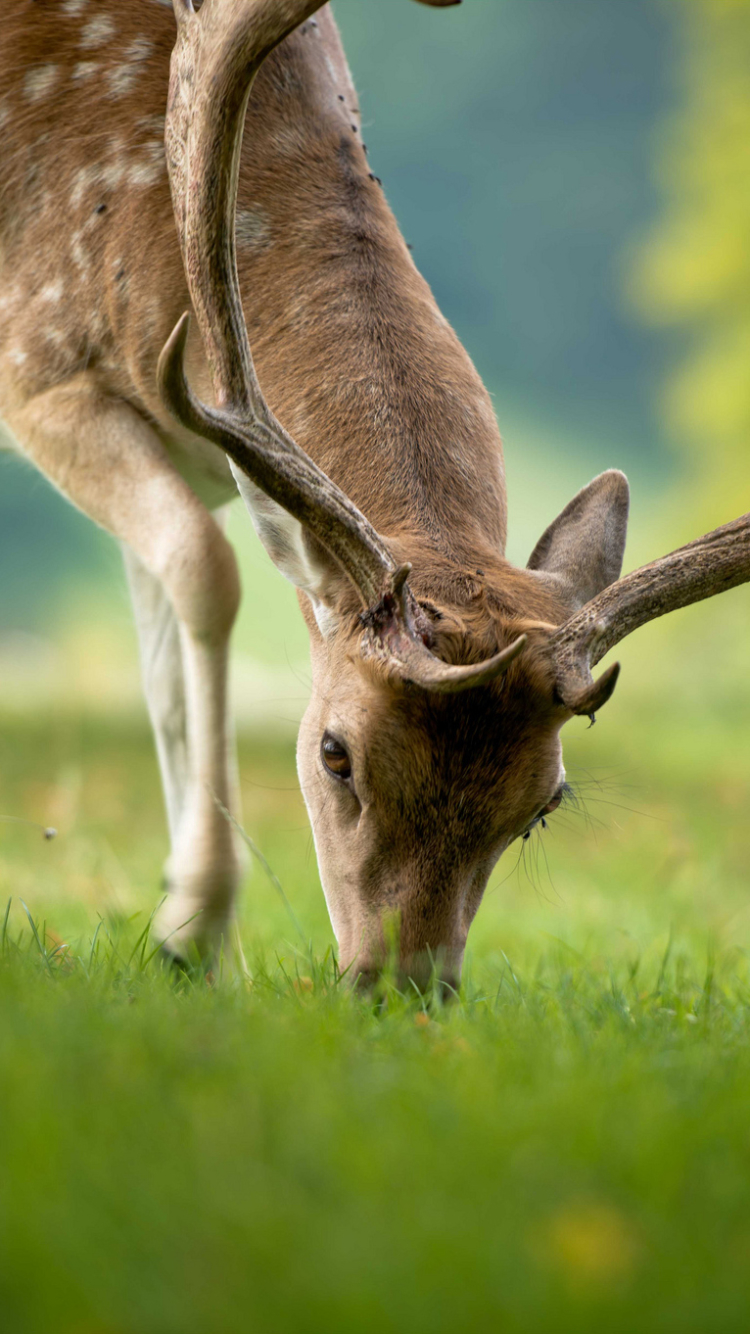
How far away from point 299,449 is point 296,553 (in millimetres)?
320

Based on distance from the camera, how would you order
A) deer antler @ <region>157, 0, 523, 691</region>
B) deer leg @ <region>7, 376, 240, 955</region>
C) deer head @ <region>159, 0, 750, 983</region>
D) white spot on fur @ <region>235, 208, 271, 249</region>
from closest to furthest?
1. deer head @ <region>159, 0, 750, 983</region>
2. deer antler @ <region>157, 0, 523, 691</region>
3. deer leg @ <region>7, 376, 240, 955</region>
4. white spot on fur @ <region>235, 208, 271, 249</region>

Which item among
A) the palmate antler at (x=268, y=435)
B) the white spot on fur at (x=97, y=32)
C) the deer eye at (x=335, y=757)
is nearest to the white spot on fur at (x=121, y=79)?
the white spot on fur at (x=97, y=32)

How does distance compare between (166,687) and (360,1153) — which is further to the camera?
(166,687)

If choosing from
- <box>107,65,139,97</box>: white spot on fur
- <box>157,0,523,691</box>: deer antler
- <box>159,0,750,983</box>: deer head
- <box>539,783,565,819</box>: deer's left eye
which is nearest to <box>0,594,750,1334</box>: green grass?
<box>159,0,750,983</box>: deer head

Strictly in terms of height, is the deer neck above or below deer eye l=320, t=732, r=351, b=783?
above

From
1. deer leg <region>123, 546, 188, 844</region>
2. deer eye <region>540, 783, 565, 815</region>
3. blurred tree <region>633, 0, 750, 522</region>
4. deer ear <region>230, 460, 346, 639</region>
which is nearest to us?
deer eye <region>540, 783, 565, 815</region>

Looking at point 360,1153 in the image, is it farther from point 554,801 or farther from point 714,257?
point 714,257

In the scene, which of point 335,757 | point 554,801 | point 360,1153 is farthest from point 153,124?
point 360,1153

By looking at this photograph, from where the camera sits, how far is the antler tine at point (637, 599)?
3051 millimetres

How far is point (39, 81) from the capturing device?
4.29 metres

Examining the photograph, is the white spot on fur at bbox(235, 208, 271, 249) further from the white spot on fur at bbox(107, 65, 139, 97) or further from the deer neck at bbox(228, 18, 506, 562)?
the white spot on fur at bbox(107, 65, 139, 97)

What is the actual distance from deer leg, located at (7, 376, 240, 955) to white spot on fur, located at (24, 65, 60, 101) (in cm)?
99

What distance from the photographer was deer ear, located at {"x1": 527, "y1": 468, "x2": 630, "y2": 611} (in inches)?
147

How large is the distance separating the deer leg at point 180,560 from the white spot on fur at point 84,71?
40.3 inches
